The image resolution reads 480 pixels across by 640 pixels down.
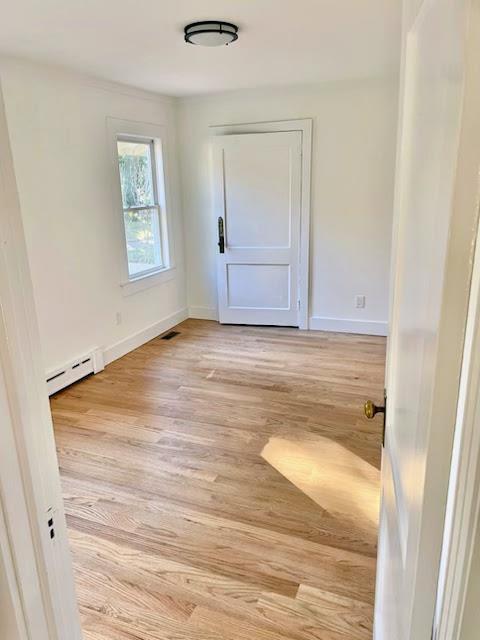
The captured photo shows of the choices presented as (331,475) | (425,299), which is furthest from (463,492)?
(331,475)

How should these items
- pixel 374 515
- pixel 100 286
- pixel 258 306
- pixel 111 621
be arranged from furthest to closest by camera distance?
pixel 258 306 < pixel 100 286 < pixel 374 515 < pixel 111 621

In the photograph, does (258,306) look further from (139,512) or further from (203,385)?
(139,512)

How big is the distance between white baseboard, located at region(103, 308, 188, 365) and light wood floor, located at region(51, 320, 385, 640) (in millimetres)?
154

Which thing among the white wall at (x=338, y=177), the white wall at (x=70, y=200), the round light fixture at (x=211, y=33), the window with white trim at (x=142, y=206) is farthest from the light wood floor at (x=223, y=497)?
the round light fixture at (x=211, y=33)

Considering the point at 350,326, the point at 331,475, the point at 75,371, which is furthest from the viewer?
the point at 350,326

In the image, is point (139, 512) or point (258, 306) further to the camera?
point (258, 306)

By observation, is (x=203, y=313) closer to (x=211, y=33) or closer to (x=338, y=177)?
(x=338, y=177)

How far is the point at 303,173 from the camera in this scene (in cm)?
446

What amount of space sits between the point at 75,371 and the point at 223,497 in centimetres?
186

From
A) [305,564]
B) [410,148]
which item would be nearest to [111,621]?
[305,564]

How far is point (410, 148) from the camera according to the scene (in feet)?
2.98

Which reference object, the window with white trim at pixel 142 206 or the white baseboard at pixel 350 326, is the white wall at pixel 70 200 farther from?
the white baseboard at pixel 350 326

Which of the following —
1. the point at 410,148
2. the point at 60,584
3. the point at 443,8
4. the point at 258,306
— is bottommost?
the point at 258,306

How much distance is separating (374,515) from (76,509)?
145cm
